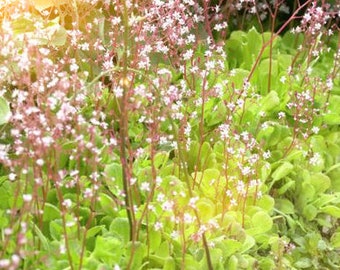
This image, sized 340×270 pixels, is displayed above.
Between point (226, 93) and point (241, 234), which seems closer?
point (241, 234)

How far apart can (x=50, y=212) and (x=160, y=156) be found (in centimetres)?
44

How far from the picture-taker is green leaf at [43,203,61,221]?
81.8 inches

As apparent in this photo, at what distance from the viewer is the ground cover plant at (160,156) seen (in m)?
1.85

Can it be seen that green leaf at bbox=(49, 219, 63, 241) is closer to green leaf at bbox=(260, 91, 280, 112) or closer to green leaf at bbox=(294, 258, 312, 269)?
green leaf at bbox=(294, 258, 312, 269)

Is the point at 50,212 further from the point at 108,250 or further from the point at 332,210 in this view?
the point at 332,210

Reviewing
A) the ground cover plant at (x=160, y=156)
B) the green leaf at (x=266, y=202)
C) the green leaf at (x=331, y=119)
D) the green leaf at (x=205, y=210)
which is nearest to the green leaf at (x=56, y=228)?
the ground cover plant at (x=160, y=156)

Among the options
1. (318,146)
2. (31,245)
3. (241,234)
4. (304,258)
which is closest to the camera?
(31,245)

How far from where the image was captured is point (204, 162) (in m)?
2.47

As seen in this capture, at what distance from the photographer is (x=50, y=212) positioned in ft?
6.88

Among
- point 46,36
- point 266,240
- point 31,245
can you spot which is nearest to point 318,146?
point 266,240

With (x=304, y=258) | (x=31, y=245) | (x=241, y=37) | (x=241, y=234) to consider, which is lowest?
(x=304, y=258)

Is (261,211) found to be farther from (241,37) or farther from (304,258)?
(241,37)

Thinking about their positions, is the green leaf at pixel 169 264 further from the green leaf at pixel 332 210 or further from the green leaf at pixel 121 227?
the green leaf at pixel 332 210

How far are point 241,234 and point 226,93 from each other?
2.54 feet
